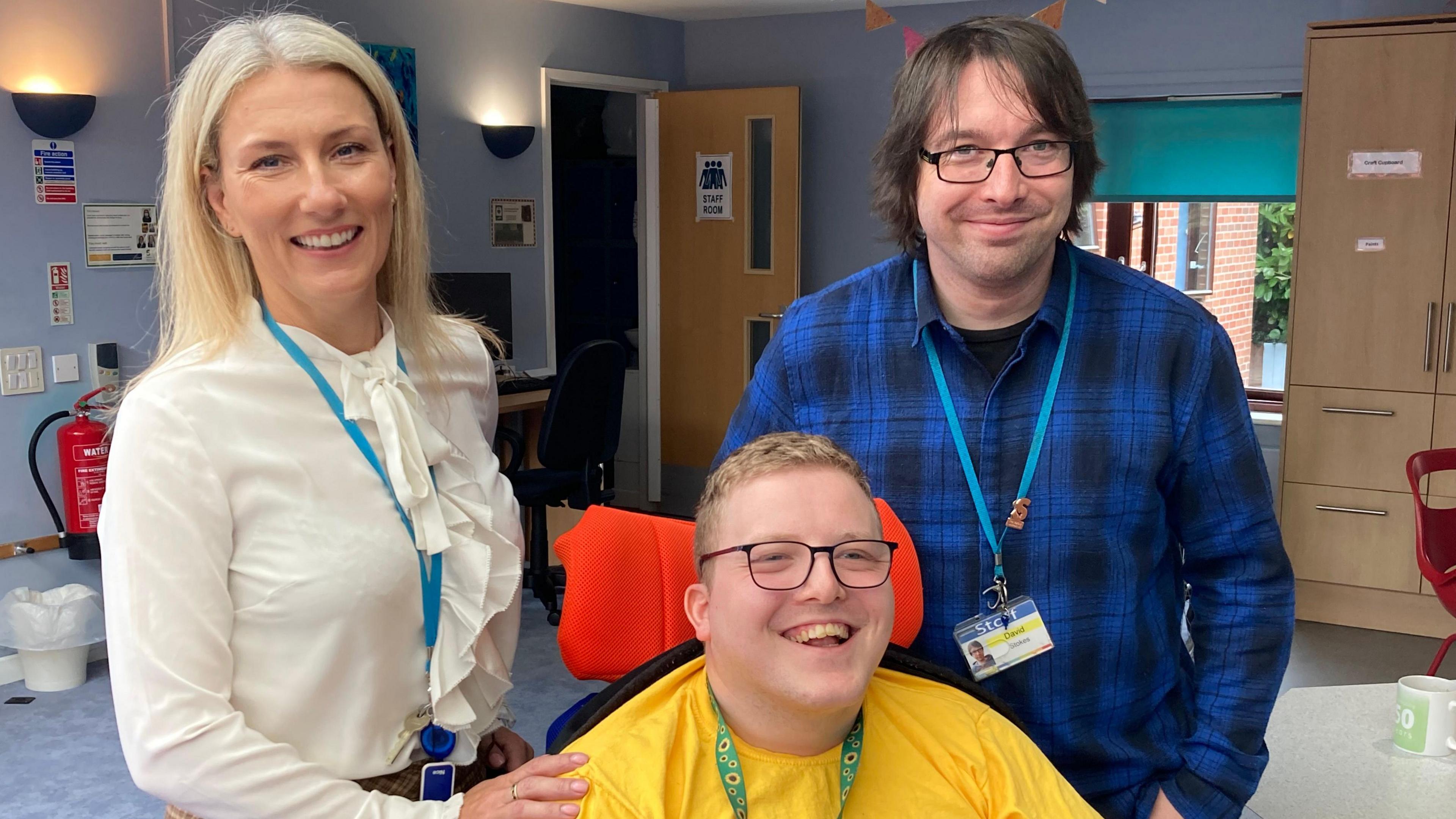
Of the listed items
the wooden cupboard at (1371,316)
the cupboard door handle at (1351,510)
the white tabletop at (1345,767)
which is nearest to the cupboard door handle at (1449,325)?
the wooden cupboard at (1371,316)

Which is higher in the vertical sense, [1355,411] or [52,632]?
[1355,411]

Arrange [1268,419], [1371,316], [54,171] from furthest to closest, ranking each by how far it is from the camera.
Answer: [1268,419], [1371,316], [54,171]

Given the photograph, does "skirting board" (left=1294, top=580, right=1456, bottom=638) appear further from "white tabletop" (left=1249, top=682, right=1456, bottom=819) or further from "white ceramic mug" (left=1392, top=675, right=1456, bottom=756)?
"white ceramic mug" (left=1392, top=675, right=1456, bottom=756)

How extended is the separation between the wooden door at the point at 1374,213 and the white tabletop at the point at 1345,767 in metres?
3.11

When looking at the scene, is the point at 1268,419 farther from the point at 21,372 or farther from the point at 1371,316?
the point at 21,372

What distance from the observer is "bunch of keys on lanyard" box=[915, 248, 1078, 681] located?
1493 millimetres

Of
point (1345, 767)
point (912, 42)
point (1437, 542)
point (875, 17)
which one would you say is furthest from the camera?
point (1437, 542)

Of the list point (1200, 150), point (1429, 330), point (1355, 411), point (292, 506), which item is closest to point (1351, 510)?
point (1355, 411)

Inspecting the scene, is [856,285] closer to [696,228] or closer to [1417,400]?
[1417,400]

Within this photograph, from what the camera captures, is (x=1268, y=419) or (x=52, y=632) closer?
(x=52, y=632)

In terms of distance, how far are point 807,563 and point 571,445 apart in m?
3.91

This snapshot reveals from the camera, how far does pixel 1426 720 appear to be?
6.31 ft

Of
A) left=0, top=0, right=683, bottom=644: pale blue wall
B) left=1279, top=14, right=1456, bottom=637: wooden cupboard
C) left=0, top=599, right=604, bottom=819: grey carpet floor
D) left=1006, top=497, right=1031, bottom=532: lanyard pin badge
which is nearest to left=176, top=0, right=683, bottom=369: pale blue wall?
left=0, top=0, right=683, bottom=644: pale blue wall

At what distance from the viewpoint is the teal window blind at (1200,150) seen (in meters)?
5.95
